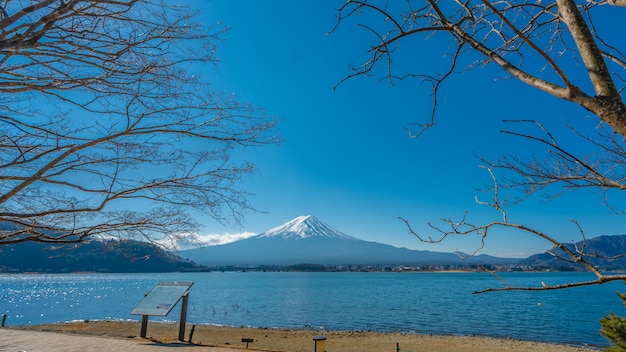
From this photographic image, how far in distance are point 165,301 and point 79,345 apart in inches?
99.0

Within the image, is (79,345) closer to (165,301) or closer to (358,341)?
(165,301)

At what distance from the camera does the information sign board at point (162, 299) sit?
1229cm

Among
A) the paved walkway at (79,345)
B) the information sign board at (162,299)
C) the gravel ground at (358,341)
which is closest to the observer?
the paved walkway at (79,345)

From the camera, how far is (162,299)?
12.8 m

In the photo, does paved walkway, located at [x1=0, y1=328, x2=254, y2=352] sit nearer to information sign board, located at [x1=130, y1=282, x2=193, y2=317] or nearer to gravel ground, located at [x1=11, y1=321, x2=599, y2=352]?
information sign board, located at [x1=130, y1=282, x2=193, y2=317]

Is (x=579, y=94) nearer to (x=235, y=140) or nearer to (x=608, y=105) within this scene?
(x=608, y=105)

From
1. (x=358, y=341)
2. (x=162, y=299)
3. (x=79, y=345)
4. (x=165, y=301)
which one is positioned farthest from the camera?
(x=358, y=341)

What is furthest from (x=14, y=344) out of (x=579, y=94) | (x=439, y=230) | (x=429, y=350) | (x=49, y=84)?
(x=429, y=350)

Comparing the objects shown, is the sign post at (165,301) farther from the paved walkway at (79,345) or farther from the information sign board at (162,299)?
the paved walkway at (79,345)

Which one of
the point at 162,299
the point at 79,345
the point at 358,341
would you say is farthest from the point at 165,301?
the point at 358,341

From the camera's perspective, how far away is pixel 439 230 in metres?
1.82

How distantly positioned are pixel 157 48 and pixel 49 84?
93 cm

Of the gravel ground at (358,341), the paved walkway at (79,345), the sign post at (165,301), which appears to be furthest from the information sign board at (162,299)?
the gravel ground at (358,341)

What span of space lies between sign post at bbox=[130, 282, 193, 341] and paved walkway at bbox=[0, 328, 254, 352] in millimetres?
832
